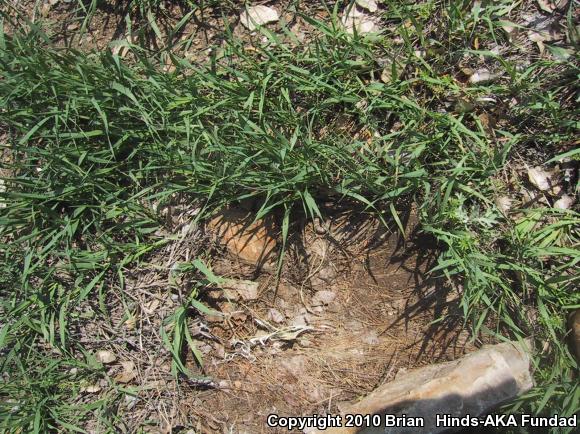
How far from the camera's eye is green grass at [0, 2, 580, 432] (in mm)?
2012

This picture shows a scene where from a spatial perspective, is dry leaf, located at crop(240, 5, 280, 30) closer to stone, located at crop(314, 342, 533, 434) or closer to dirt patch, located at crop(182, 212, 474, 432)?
dirt patch, located at crop(182, 212, 474, 432)

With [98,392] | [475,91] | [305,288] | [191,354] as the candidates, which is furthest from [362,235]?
[98,392]

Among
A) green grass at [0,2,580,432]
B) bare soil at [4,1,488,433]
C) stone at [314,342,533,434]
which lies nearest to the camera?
stone at [314,342,533,434]

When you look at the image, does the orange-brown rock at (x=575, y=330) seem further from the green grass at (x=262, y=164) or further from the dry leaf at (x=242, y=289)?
the dry leaf at (x=242, y=289)

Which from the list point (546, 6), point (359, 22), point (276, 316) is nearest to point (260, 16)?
point (359, 22)

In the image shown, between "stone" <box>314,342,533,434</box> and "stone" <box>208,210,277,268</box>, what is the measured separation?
772mm

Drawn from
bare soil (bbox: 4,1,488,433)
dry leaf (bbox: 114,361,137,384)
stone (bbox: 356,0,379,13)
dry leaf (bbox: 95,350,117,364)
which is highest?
stone (bbox: 356,0,379,13)

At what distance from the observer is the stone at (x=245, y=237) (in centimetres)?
222

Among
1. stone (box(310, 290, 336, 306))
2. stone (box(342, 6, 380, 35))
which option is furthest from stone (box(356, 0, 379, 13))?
stone (box(310, 290, 336, 306))

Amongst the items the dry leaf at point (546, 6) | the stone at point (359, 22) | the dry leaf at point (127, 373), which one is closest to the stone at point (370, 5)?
the stone at point (359, 22)

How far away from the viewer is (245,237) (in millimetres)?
2225

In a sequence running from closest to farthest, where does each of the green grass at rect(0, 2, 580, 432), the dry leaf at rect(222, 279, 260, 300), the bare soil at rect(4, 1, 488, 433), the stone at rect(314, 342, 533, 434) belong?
the stone at rect(314, 342, 533, 434) < the green grass at rect(0, 2, 580, 432) < the bare soil at rect(4, 1, 488, 433) < the dry leaf at rect(222, 279, 260, 300)

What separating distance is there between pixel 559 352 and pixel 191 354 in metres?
1.52

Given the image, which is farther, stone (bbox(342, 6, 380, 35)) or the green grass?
stone (bbox(342, 6, 380, 35))
